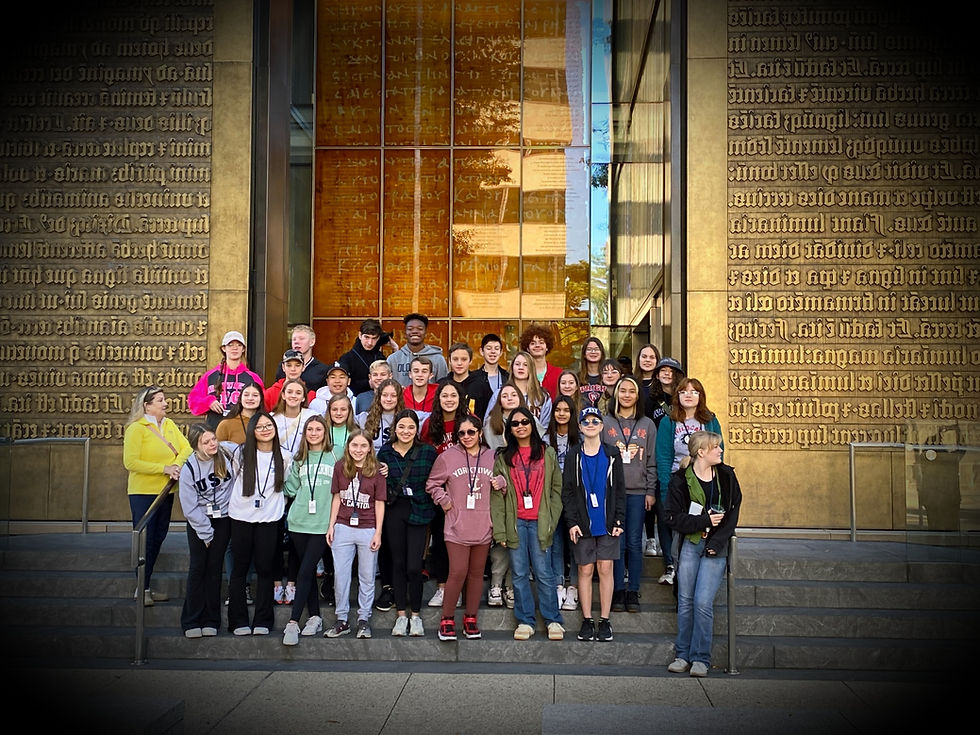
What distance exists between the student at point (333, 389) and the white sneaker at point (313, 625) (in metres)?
2.04

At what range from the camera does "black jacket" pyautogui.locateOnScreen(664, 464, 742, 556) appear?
812cm

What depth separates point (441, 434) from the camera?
9.20m

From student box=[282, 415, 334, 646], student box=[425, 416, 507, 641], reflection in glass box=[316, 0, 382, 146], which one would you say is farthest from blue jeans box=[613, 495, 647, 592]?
reflection in glass box=[316, 0, 382, 146]

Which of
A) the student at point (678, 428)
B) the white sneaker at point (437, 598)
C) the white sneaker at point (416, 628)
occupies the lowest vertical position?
the white sneaker at point (416, 628)

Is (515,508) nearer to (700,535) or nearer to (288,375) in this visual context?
(700,535)

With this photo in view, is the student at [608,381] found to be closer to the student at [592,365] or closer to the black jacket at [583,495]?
the student at [592,365]

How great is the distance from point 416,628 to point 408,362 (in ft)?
11.3

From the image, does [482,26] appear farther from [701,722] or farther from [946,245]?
[701,722]

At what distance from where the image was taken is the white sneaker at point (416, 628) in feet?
27.9

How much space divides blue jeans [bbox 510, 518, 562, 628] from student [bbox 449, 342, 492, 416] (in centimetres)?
143

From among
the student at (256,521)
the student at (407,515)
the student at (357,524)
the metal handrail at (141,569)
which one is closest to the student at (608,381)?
the student at (407,515)

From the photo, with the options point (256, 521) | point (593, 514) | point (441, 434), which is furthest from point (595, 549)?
point (256, 521)

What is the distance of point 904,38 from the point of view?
485 inches

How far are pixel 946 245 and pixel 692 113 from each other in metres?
3.51
